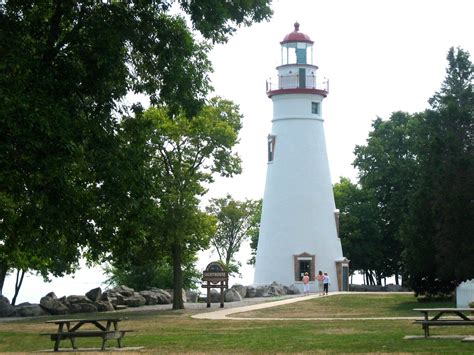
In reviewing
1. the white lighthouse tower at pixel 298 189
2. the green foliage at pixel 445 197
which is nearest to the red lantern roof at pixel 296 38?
the white lighthouse tower at pixel 298 189

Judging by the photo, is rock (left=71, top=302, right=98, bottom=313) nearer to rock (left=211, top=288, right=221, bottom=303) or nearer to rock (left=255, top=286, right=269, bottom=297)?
rock (left=211, top=288, right=221, bottom=303)

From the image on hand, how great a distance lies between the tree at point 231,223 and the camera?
7450 centimetres

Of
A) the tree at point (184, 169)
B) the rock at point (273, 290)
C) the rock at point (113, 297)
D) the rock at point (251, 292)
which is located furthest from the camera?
the rock at point (251, 292)

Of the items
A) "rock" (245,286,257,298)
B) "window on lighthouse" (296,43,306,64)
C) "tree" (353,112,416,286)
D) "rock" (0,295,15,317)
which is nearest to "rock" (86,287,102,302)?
"rock" (0,295,15,317)

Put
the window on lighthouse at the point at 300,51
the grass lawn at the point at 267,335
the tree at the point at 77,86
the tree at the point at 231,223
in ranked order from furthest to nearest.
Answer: the tree at the point at 231,223, the window on lighthouse at the point at 300,51, the grass lawn at the point at 267,335, the tree at the point at 77,86

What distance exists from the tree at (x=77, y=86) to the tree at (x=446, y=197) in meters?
18.8

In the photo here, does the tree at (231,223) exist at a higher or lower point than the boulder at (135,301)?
higher

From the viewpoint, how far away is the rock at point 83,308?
141 feet

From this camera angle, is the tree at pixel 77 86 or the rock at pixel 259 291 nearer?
the tree at pixel 77 86

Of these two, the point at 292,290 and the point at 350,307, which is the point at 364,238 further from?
the point at 350,307

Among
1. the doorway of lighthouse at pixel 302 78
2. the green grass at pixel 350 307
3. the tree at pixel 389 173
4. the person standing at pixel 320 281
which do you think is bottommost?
the green grass at pixel 350 307

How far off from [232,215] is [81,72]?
2213 inches

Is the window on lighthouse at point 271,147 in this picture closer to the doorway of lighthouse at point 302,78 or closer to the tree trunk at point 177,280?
the doorway of lighthouse at point 302,78

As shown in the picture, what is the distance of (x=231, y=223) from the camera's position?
75.8 meters
